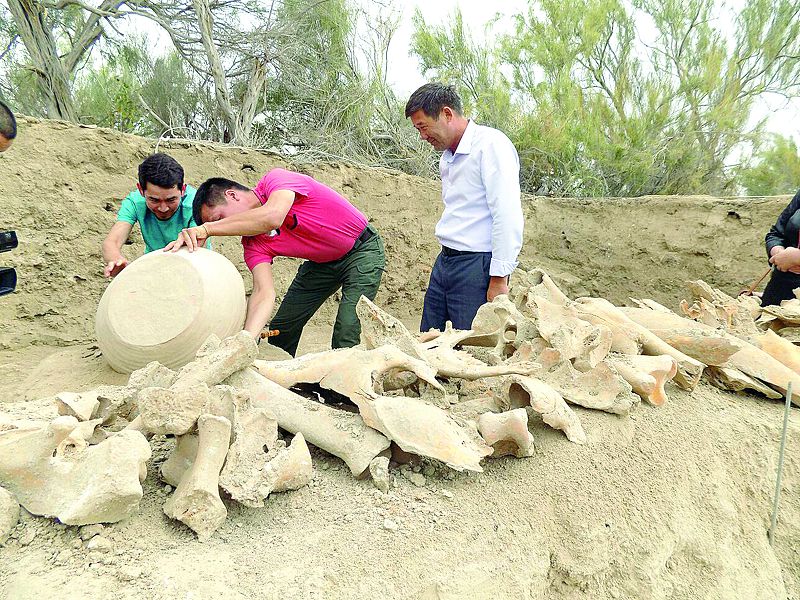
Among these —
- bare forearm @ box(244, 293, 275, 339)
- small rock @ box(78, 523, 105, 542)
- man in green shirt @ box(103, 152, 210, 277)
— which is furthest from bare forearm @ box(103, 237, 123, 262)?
small rock @ box(78, 523, 105, 542)

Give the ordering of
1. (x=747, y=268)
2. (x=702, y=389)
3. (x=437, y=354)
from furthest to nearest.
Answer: (x=747, y=268) → (x=702, y=389) → (x=437, y=354)

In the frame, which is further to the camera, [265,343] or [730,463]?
[265,343]

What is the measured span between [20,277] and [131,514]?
12.5ft

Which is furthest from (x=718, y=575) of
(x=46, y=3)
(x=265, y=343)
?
(x=46, y=3)

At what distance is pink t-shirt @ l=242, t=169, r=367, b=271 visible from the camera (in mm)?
2949

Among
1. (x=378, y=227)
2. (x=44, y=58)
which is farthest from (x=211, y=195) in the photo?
(x=44, y=58)

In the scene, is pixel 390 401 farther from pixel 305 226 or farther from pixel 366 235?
pixel 366 235

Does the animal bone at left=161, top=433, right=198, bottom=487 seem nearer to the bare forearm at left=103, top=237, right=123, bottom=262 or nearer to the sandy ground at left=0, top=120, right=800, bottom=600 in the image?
the sandy ground at left=0, top=120, right=800, bottom=600

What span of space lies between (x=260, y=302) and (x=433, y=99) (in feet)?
4.28

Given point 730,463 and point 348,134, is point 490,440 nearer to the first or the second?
point 730,463

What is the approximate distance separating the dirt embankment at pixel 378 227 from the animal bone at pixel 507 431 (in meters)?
3.97

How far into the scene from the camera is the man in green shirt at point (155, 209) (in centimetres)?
284

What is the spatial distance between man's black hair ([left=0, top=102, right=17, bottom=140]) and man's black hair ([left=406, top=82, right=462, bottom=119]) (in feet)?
5.43

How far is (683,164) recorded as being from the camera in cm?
821
